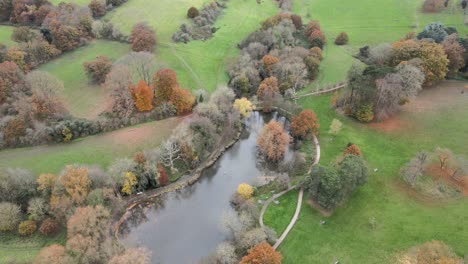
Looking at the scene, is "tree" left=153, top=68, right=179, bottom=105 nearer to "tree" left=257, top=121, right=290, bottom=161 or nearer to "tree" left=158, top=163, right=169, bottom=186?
"tree" left=158, top=163, right=169, bottom=186

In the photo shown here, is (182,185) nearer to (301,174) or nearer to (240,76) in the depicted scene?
(301,174)

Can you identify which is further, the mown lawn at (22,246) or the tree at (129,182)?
the tree at (129,182)

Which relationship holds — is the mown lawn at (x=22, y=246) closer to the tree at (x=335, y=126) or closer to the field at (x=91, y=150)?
the field at (x=91, y=150)

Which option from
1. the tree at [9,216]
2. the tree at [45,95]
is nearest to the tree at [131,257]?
the tree at [9,216]

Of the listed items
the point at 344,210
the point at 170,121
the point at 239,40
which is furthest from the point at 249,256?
the point at 239,40

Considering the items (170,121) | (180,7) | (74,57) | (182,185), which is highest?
(180,7)

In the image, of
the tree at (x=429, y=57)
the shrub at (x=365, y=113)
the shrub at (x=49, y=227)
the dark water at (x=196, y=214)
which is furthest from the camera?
the tree at (x=429, y=57)
